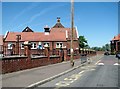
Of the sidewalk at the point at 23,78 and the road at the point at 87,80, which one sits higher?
the sidewalk at the point at 23,78

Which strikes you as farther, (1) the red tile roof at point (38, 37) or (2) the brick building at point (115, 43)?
(2) the brick building at point (115, 43)

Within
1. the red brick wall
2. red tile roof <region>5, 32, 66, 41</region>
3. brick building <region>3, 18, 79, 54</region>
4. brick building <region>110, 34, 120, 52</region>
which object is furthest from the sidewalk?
brick building <region>110, 34, 120, 52</region>

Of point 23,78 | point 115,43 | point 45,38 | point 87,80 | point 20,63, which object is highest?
point 115,43

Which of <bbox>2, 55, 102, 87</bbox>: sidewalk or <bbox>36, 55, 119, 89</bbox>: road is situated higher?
<bbox>2, 55, 102, 87</bbox>: sidewalk

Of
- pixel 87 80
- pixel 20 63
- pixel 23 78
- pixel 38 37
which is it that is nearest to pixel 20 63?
pixel 20 63

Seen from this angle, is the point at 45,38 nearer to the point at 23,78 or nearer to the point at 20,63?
the point at 20,63

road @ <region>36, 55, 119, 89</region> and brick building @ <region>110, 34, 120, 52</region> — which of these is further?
brick building @ <region>110, 34, 120, 52</region>

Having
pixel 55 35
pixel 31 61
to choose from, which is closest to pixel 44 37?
pixel 55 35

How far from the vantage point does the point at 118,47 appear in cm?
15112

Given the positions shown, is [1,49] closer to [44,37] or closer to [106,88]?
[106,88]

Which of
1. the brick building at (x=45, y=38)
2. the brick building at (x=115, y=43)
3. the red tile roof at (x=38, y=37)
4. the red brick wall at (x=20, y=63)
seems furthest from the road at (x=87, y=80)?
the brick building at (x=115, y=43)

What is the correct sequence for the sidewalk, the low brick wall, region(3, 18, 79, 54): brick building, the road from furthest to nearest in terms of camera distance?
1. region(3, 18, 79, 54): brick building
2. the low brick wall
3. the road
4. the sidewalk

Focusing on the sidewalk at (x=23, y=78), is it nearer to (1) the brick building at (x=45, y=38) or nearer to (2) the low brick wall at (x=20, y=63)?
(2) the low brick wall at (x=20, y=63)

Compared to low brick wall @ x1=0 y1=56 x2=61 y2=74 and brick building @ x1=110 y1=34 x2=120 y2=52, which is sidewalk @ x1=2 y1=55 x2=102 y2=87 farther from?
brick building @ x1=110 y1=34 x2=120 y2=52
